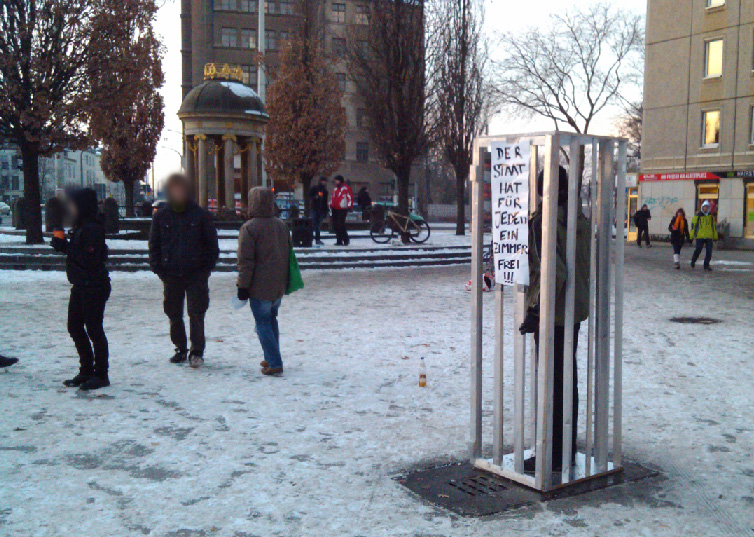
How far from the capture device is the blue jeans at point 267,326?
696 cm

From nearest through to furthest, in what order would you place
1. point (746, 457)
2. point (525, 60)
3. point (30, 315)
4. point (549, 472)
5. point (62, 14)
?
point (549, 472), point (746, 457), point (30, 315), point (62, 14), point (525, 60)

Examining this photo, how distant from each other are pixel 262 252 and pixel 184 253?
32.8 inches

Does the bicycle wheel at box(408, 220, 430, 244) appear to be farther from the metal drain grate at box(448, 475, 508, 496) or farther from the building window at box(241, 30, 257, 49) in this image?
the building window at box(241, 30, 257, 49)

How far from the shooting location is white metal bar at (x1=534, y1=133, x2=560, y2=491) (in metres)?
3.90

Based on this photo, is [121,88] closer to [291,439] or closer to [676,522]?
[291,439]

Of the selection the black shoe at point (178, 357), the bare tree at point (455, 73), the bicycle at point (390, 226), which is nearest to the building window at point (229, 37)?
the bare tree at point (455, 73)

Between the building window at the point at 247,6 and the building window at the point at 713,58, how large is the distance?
42605mm

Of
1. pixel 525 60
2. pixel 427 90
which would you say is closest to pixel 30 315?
pixel 427 90

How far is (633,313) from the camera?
11.2 metres

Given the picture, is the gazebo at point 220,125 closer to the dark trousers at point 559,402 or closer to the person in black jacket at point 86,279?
the person in black jacket at point 86,279

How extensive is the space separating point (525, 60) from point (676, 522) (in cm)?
3970

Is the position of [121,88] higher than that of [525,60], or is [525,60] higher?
[525,60]

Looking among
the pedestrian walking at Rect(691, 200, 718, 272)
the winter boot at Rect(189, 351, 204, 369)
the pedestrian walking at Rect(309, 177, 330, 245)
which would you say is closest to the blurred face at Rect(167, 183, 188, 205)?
the winter boot at Rect(189, 351, 204, 369)

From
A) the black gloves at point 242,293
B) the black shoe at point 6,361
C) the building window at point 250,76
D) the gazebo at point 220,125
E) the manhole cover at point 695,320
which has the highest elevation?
the building window at point 250,76
